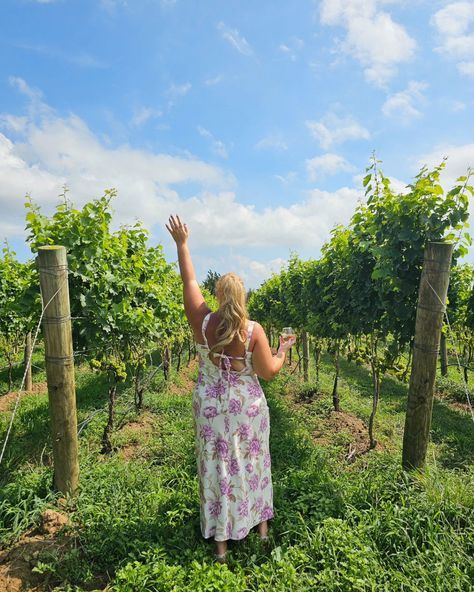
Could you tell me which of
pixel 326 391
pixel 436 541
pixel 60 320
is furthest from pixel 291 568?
pixel 326 391

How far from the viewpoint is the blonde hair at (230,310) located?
2.68 m

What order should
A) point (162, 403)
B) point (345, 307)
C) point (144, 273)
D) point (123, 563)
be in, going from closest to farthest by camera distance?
point (123, 563), point (345, 307), point (144, 273), point (162, 403)

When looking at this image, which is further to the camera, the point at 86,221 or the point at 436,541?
the point at 86,221

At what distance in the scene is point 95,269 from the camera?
4.38m

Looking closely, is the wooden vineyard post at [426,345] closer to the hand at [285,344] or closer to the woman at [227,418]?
the hand at [285,344]

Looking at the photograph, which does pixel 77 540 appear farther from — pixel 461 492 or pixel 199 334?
pixel 461 492

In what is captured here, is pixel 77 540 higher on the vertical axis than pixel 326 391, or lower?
higher

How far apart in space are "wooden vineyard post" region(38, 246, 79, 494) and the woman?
116 centimetres

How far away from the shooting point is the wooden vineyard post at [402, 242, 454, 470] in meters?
3.33

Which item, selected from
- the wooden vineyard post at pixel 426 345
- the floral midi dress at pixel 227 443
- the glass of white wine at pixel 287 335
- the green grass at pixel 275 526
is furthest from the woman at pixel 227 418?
the wooden vineyard post at pixel 426 345

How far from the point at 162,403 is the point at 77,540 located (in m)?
4.24

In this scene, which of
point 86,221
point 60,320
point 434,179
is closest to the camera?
point 60,320

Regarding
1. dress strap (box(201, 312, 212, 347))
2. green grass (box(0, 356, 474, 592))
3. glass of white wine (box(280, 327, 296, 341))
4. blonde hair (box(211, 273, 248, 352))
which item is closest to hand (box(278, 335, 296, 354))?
glass of white wine (box(280, 327, 296, 341))

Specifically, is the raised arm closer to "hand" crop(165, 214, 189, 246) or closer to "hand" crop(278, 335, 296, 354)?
"hand" crop(165, 214, 189, 246)
